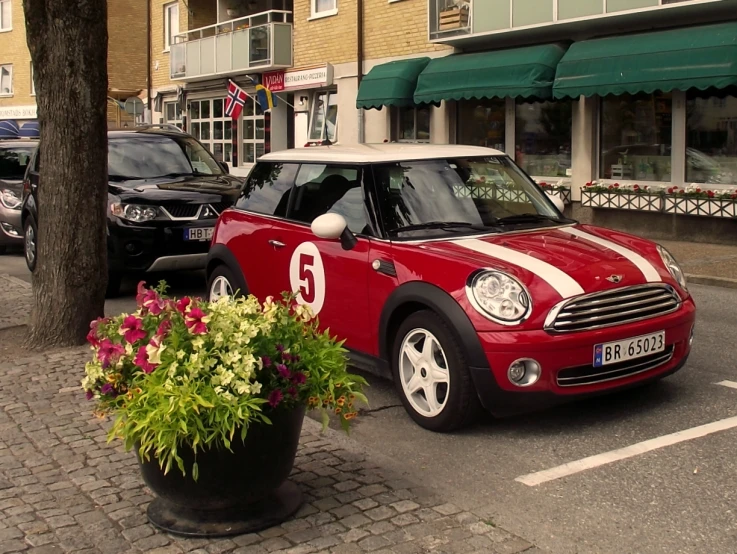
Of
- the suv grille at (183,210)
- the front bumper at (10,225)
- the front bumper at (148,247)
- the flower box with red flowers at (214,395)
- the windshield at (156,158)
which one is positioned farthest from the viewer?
the front bumper at (10,225)

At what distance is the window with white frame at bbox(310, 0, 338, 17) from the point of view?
85.9 ft

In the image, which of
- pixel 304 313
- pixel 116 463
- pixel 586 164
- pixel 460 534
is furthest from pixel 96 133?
pixel 586 164

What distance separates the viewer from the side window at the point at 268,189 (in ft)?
23.1

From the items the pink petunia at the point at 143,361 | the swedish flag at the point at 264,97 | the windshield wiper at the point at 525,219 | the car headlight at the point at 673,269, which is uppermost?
the swedish flag at the point at 264,97

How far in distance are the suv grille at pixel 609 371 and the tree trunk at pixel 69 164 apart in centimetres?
422

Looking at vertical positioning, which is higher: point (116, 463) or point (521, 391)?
point (521, 391)

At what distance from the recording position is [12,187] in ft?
51.7

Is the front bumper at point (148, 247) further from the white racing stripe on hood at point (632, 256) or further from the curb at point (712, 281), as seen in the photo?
the curb at point (712, 281)

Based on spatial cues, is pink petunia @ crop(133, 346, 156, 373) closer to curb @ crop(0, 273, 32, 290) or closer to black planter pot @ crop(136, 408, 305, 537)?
black planter pot @ crop(136, 408, 305, 537)

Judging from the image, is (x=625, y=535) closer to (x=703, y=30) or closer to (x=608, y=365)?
(x=608, y=365)

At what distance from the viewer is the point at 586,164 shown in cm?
1886

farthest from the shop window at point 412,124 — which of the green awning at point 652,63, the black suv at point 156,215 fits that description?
the black suv at point 156,215

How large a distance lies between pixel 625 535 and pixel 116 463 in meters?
2.52

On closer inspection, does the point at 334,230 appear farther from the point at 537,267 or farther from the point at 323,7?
the point at 323,7
